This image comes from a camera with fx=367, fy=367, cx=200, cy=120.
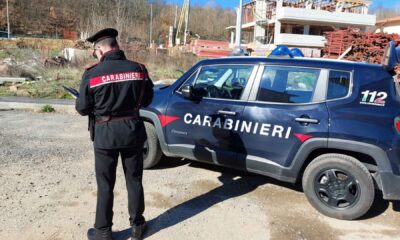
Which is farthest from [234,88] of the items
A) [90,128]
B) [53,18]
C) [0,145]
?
[53,18]

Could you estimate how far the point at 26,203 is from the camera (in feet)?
13.2

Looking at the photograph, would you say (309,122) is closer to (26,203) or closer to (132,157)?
(132,157)

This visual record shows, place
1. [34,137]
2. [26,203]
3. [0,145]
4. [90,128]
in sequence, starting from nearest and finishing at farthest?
[90,128], [26,203], [0,145], [34,137]

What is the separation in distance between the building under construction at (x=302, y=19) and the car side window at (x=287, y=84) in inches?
1555

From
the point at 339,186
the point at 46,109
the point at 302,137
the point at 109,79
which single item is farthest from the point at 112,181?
the point at 46,109

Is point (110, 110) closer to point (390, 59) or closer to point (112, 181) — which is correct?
point (112, 181)

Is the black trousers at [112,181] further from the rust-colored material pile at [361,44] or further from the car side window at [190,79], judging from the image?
the rust-colored material pile at [361,44]

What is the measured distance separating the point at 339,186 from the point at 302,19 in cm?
4375

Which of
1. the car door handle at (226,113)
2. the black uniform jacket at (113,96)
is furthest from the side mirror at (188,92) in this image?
the black uniform jacket at (113,96)

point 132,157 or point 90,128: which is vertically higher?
point 90,128

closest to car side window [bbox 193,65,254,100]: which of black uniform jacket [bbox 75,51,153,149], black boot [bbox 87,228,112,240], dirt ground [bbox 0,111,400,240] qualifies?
dirt ground [bbox 0,111,400,240]

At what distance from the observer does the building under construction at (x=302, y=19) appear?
43406 mm

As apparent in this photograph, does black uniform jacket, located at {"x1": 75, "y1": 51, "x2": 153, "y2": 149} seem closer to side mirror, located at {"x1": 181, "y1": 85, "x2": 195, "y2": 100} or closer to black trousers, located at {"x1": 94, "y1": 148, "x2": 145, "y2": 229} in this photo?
black trousers, located at {"x1": 94, "y1": 148, "x2": 145, "y2": 229}

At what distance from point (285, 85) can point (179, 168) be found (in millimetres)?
2063
